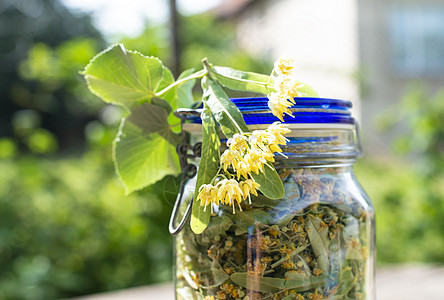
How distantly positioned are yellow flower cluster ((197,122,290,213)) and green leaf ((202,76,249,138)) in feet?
0.05

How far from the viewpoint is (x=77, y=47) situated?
1709 mm

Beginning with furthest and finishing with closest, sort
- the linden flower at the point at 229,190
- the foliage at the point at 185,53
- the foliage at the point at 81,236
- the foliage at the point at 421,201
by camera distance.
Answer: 1. the foliage at the point at 421,201
2. the foliage at the point at 185,53
3. the foliage at the point at 81,236
4. the linden flower at the point at 229,190

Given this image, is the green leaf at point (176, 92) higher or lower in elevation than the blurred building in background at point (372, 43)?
lower

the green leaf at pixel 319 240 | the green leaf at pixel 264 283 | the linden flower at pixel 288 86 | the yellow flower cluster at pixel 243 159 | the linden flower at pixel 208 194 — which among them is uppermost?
the linden flower at pixel 288 86

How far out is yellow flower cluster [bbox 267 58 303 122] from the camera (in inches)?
13.9

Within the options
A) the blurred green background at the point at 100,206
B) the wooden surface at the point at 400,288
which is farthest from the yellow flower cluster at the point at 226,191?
the blurred green background at the point at 100,206

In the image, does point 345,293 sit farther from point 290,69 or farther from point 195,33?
point 195,33

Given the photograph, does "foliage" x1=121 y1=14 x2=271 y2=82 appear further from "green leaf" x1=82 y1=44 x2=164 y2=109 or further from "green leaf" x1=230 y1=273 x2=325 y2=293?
"green leaf" x1=230 y1=273 x2=325 y2=293

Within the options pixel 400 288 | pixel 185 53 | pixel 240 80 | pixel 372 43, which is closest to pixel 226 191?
pixel 240 80

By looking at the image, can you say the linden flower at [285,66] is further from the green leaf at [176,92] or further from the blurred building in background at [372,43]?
the blurred building in background at [372,43]

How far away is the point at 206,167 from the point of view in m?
0.36

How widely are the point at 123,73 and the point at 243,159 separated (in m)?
0.17

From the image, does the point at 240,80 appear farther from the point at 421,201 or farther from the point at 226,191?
the point at 421,201

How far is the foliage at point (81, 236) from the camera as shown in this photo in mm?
1562
